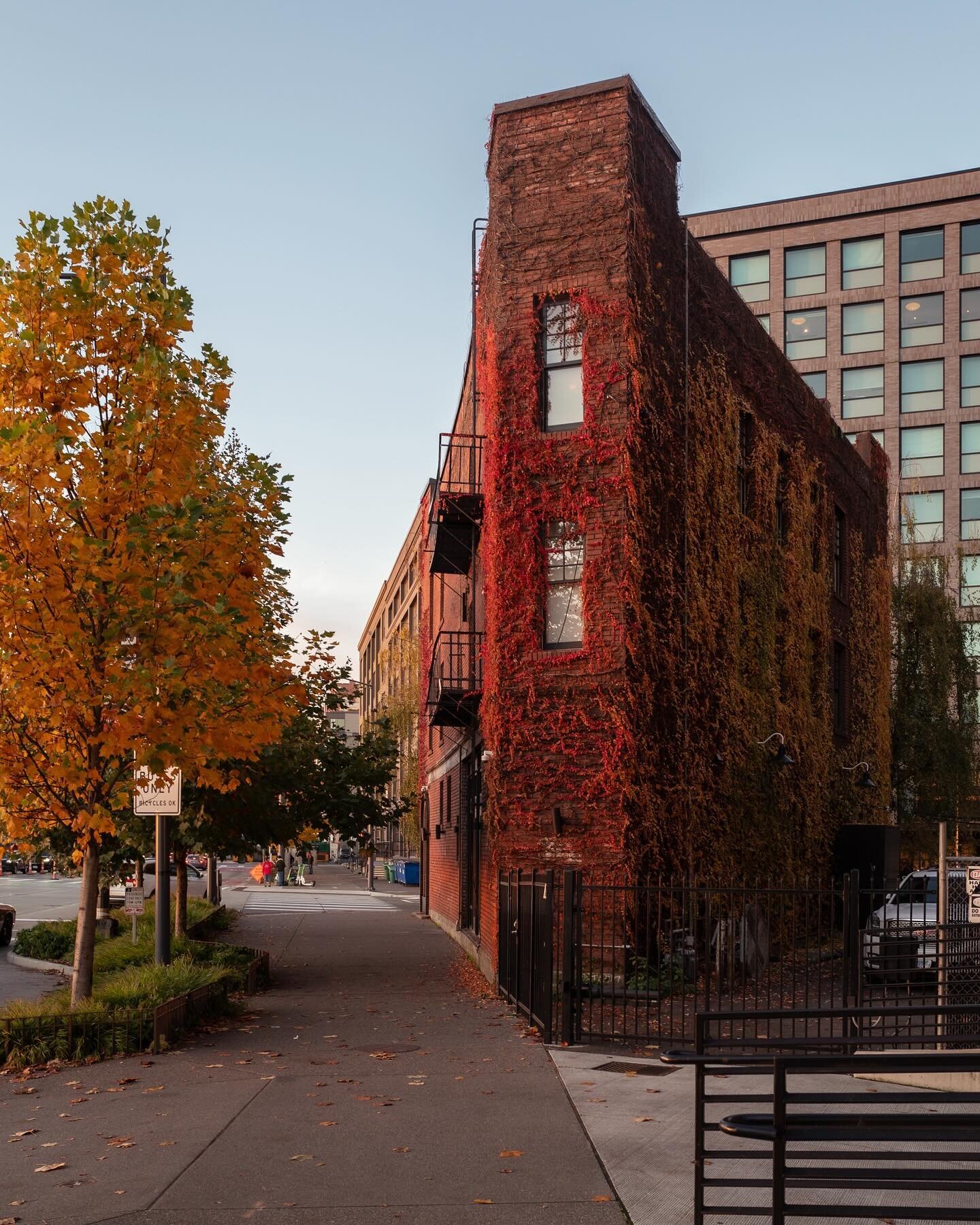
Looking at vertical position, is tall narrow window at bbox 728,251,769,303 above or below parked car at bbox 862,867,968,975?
above

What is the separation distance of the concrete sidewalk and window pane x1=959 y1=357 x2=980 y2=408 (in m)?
44.5

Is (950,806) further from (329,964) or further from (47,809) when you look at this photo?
(47,809)

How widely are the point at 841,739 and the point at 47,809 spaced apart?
63.0 ft

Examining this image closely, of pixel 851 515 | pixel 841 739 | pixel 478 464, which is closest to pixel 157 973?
pixel 478 464

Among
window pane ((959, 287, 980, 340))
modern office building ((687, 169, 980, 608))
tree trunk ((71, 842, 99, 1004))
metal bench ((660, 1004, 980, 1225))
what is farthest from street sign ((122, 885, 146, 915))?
window pane ((959, 287, 980, 340))

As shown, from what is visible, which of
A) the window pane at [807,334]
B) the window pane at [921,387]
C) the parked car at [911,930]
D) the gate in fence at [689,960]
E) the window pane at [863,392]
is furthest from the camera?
the window pane at [807,334]

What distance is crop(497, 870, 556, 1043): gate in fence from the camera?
12809mm

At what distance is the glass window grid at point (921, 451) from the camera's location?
52.8m

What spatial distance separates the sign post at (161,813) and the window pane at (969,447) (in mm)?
44273

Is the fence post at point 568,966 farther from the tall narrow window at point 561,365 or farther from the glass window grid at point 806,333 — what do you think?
the glass window grid at point 806,333

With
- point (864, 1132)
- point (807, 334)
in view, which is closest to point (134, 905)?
point (864, 1132)

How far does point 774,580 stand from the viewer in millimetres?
23562

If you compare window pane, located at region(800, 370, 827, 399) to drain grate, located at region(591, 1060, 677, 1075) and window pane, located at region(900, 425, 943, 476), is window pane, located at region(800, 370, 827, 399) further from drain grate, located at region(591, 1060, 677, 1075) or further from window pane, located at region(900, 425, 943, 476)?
drain grate, located at region(591, 1060, 677, 1075)

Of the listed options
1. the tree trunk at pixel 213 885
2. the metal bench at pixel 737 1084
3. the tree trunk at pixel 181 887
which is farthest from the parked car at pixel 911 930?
the tree trunk at pixel 213 885
